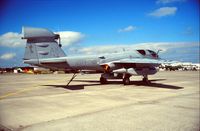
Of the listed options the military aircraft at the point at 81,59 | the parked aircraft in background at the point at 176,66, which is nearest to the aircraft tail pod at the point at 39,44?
the military aircraft at the point at 81,59

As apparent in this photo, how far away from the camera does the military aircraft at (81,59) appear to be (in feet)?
60.8

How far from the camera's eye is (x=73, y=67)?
20109 millimetres

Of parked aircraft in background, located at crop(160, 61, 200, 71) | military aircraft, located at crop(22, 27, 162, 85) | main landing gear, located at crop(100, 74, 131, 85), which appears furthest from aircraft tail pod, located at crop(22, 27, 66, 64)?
parked aircraft in background, located at crop(160, 61, 200, 71)

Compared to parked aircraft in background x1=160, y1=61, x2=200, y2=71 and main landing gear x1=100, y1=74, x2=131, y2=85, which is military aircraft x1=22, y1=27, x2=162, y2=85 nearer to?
main landing gear x1=100, y1=74, x2=131, y2=85

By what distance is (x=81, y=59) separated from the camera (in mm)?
20125

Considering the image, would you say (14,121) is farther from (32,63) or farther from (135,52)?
(135,52)

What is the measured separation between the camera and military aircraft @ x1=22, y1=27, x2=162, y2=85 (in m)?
18.5

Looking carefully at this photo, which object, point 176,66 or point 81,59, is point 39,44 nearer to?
point 81,59

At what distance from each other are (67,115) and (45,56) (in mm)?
11615

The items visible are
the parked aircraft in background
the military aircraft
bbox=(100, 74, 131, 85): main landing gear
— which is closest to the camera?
the parked aircraft in background

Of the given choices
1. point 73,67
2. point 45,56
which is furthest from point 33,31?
point 73,67

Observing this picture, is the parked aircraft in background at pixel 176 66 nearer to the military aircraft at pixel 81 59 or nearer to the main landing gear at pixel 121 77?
the military aircraft at pixel 81 59

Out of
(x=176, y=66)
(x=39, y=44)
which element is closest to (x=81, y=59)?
(x=39, y=44)

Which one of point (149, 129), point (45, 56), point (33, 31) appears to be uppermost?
point (33, 31)
